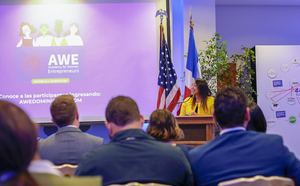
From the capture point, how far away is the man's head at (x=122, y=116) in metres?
2.12

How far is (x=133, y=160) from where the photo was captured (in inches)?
76.6

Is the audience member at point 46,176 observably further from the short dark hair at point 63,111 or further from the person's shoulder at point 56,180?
the short dark hair at point 63,111

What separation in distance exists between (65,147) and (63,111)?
26 cm

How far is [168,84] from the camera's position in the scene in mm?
5727

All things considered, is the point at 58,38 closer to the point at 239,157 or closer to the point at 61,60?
the point at 61,60

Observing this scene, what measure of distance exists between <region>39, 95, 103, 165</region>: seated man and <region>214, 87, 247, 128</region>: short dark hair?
0.95 m

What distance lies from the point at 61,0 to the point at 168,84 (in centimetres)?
193

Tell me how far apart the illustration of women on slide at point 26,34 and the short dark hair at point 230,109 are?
4.38 metres

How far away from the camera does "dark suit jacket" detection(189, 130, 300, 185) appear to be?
1951 mm

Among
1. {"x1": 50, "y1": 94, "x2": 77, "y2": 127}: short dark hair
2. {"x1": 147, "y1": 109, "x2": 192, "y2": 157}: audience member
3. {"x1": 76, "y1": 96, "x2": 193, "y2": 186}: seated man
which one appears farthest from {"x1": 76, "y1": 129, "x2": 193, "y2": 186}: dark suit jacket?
{"x1": 50, "y1": 94, "x2": 77, "y2": 127}: short dark hair

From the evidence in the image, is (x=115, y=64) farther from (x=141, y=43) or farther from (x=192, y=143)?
(x=192, y=143)

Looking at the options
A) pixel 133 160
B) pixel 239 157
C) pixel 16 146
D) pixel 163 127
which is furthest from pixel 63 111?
pixel 16 146

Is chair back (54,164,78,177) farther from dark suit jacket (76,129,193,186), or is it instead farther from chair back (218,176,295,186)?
chair back (218,176,295,186)

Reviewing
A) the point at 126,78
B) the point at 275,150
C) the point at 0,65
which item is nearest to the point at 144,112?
the point at 126,78
